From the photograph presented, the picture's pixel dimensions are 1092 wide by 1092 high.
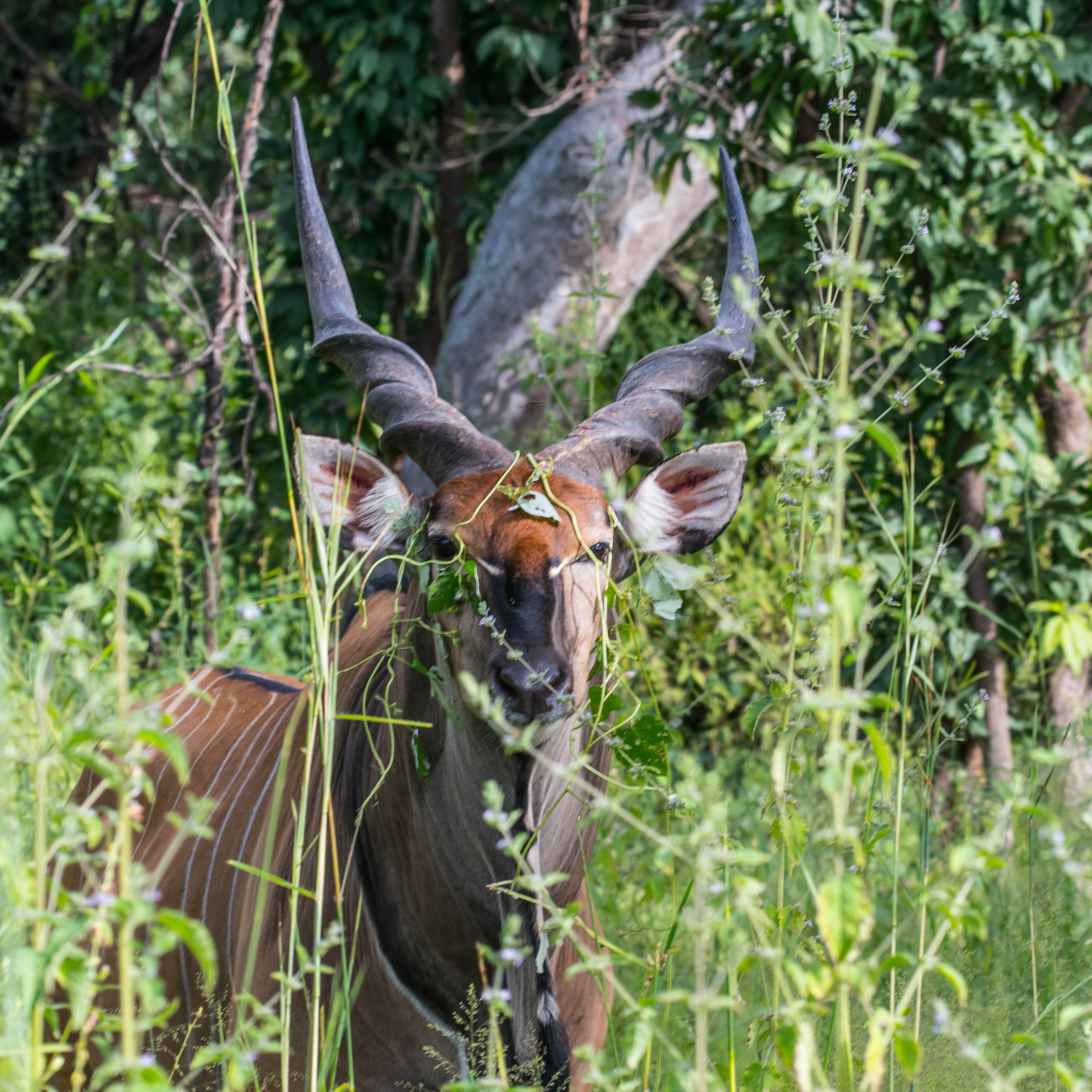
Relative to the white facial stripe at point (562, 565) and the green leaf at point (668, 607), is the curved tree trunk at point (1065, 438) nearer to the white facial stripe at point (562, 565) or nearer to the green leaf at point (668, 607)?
the green leaf at point (668, 607)

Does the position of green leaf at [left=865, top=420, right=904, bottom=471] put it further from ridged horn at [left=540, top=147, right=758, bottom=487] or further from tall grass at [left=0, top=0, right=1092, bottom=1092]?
ridged horn at [left=540, top=147, right=758, bottom=487]

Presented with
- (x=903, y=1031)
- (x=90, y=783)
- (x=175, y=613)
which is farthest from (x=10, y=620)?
(x=903, y=1031)

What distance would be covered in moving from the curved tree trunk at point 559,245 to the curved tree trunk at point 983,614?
143 centimetres

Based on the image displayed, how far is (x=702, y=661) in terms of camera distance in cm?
527

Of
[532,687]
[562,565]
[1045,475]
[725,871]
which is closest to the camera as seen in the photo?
[725,871]

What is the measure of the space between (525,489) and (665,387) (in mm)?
489

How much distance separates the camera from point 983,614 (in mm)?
4125

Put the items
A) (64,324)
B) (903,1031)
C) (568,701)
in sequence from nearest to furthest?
1. (903,1031)
2. (568,701)
3. (64,324)

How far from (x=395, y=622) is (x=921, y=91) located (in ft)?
10.1

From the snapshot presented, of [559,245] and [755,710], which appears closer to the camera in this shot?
[755,710]

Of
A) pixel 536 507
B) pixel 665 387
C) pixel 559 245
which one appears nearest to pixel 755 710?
pixel 536 507

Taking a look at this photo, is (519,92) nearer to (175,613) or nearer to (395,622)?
(175,613)

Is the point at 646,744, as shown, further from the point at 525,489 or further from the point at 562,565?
the point at 525,489

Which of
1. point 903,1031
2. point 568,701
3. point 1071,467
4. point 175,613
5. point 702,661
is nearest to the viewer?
point 903,1031
